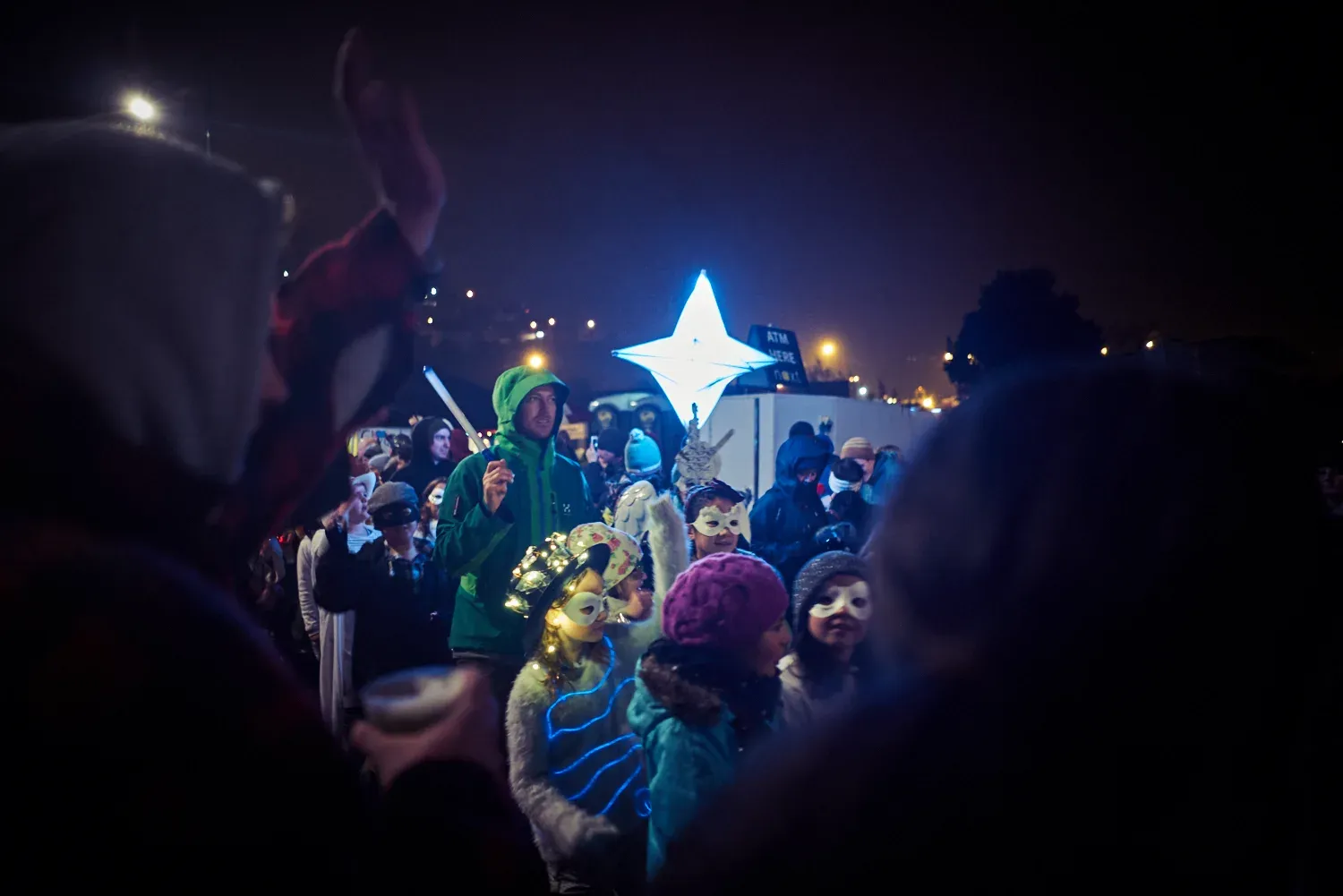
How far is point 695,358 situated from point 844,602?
3.46m

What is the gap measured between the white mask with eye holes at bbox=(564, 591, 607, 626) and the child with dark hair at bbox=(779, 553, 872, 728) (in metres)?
0.92

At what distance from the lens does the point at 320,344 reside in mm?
1077

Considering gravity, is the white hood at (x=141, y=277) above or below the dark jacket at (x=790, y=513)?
above

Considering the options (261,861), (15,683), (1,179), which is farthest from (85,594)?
(1,179)

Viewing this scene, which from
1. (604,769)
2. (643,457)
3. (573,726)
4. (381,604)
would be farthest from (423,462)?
(604,769)

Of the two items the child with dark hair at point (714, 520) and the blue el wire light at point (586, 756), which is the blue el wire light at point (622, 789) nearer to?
the blue el wire light at point (586, 756)

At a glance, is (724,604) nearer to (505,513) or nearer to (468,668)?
(505,513)

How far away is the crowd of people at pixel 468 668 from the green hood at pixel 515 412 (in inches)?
131

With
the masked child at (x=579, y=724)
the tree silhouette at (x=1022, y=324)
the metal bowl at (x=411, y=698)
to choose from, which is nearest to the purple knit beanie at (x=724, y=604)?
the masked child at (x=579, y=724)

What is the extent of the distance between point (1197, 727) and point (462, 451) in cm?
770

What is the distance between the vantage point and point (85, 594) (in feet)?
2.17

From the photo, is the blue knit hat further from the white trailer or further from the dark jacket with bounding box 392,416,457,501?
the white trailer

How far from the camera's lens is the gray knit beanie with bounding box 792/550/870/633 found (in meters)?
3.46

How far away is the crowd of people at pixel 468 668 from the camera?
66 centimetres
